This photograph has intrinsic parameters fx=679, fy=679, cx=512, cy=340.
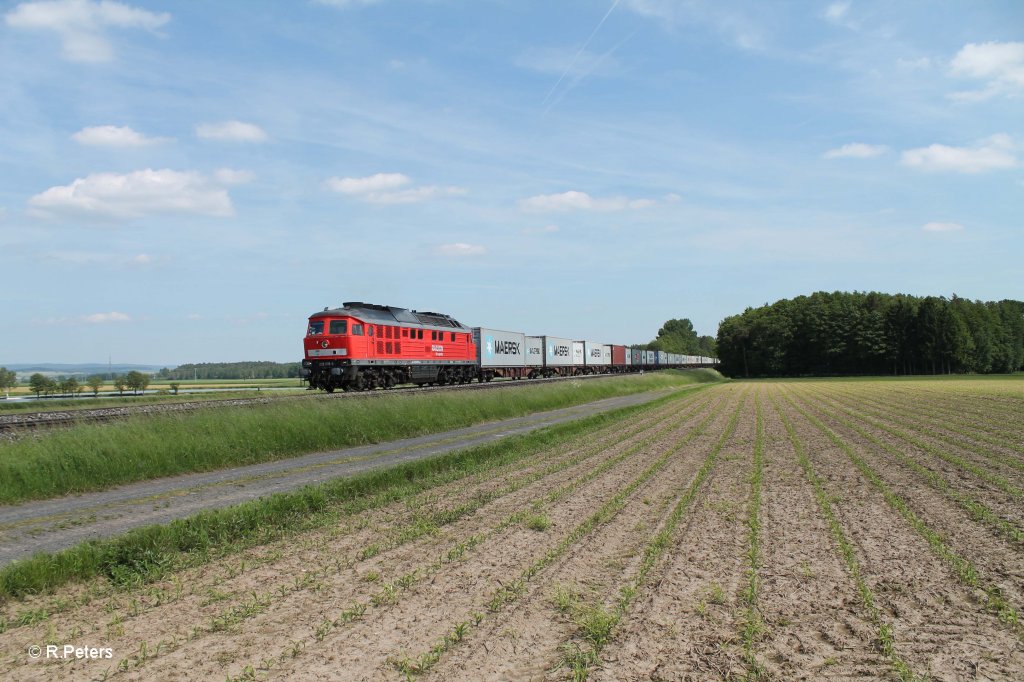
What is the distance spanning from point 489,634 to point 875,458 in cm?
1359

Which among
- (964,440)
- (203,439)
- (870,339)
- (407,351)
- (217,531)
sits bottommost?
(964,440)

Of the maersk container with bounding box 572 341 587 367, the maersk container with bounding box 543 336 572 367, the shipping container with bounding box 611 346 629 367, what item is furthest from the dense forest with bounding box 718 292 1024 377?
the maersk container with bounding box 543 336 572 367

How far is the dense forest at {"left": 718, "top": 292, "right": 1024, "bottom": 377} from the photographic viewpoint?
373 feet

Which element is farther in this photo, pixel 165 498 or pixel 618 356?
pixel 618 356

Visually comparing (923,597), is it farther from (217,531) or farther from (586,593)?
(217,531)

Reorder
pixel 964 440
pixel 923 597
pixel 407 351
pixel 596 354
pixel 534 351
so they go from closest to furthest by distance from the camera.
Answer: pixel 923 597 → pixel 964 440 → pixel 407 351 → pixel 534 351 → pixel 596 354

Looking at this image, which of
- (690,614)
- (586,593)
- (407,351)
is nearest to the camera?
(690,614)

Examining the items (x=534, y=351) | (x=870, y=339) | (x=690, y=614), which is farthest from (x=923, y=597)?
(x=870, y=339)

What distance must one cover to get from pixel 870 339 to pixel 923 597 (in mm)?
128397

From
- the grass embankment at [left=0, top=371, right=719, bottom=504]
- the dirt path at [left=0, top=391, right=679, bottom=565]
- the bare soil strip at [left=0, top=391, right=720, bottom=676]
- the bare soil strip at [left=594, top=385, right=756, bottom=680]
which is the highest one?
the grass embankment at [left=0, top=371, right=719, bottom=504]

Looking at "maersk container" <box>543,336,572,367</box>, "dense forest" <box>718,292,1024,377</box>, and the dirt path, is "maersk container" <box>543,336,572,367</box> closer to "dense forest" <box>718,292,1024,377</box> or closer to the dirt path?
the dirt path

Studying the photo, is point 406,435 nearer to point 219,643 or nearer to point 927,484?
point 927,484

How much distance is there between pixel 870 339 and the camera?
12031cm

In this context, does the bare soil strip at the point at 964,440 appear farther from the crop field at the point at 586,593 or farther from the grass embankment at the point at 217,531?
the grass embankment at the point at 217,531
